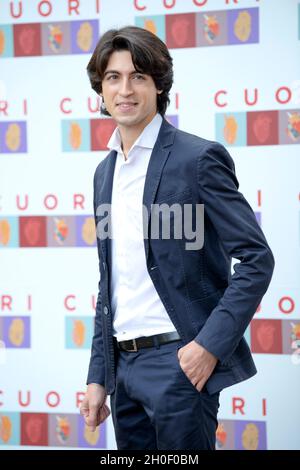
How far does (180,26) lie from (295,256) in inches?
41.9

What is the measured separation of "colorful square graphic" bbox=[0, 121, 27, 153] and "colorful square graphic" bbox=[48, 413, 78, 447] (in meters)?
1.20

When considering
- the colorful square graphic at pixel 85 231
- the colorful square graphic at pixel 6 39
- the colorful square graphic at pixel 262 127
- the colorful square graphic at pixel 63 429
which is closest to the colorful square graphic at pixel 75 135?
the colorful square graphic at pixel 85 231

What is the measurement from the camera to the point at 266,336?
8.28ft

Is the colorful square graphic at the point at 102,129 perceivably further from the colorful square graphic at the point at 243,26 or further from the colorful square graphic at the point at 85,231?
the colorful square graphic at the point at 243,26

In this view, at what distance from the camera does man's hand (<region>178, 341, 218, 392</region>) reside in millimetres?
1362

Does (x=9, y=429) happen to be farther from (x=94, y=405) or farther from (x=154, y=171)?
(x=154, y=171)

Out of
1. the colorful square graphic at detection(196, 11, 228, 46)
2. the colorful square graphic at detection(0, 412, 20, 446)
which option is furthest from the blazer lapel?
the colorful square graphic at detection(0, 412, 20, 446)

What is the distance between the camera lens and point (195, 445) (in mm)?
1429

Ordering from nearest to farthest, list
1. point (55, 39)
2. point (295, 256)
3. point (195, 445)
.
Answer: point (195, 445) < point (295, 256) < point (55, 39)

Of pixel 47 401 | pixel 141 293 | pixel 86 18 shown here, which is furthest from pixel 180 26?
pixel 47 401

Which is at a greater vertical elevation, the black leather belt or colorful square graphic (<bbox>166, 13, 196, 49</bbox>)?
colorful square graphic (<bbox>166, 13, 196, 49</bbox>)

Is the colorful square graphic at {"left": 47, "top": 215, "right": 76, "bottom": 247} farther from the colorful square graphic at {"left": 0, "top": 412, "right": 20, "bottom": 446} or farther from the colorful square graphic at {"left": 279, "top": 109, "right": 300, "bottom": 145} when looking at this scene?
the colorful square graphic at {"left": 279, "top": 109, "right": 300, "bottom": 145}

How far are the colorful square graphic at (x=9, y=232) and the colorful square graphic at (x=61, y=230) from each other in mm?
151

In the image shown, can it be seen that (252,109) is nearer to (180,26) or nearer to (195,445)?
(180,26)
